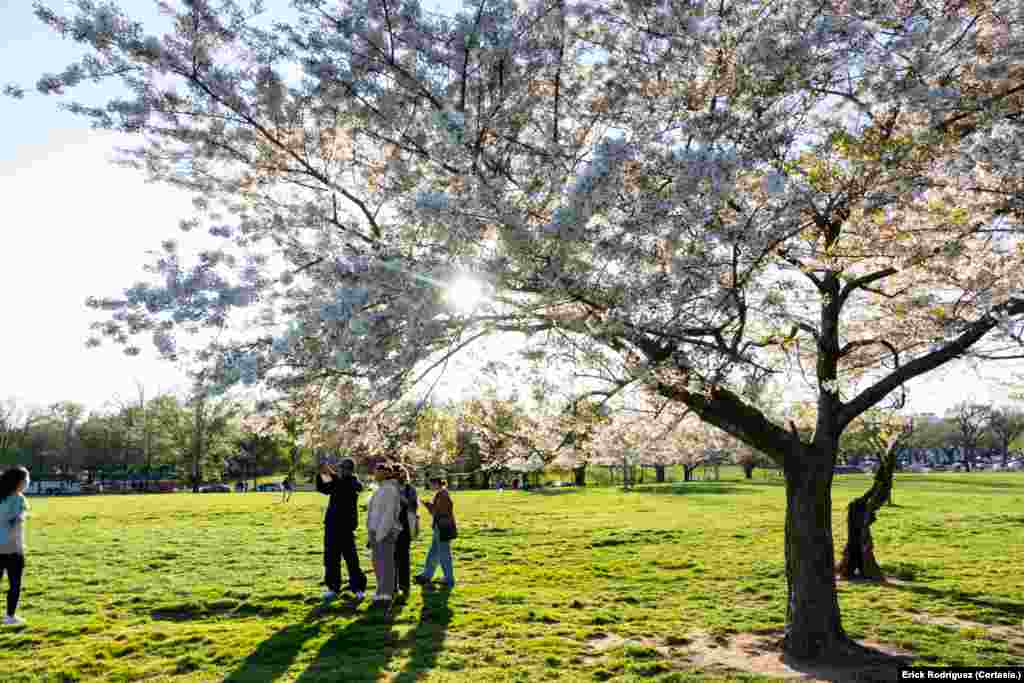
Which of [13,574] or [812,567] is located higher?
[812,567]

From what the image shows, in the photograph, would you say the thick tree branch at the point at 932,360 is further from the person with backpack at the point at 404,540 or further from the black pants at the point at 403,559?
the black pants at the point at 403,559

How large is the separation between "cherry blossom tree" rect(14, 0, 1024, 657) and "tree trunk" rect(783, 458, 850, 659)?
224 centimetres

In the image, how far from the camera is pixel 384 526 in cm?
929

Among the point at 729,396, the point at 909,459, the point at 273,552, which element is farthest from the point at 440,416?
the point at 909,459

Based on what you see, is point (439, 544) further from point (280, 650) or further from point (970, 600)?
point (970, 600)

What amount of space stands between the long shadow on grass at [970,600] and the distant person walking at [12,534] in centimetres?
1427

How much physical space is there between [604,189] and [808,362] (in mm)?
7636

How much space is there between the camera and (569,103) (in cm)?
606

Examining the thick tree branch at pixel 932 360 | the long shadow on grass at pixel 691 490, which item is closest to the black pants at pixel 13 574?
the thick tree branch at pixel 932 360

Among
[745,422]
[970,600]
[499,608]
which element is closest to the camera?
[745,422]

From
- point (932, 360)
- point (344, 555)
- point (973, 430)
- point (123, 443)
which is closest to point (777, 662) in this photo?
A: point (932, 360)

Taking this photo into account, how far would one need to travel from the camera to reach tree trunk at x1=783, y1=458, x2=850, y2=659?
25.8 feet

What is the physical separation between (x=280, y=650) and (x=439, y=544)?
13.5ft

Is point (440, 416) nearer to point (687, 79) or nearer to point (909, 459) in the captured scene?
point (687, 79)
